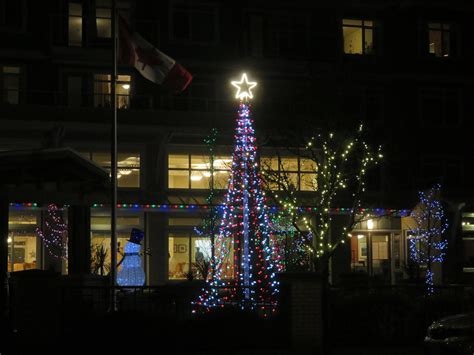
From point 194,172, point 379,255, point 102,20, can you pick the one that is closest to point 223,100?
point 194,172

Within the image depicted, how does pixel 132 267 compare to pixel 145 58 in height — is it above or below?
below

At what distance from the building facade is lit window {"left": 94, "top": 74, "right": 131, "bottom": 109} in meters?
0.07

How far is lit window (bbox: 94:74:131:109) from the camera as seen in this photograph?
3281 cm

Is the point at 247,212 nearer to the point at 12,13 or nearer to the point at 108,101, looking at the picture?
the point at 108,101

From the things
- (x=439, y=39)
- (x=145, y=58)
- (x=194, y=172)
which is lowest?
(x=194, y=172)

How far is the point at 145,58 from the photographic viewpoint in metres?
22.0

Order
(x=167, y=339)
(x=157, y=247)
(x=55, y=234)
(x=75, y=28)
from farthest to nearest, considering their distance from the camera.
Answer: (x=75, y=28) → (x=157, y=247) → (x=55, y=234) → (x=167, y=339)

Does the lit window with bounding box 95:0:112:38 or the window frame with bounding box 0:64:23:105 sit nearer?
the window frame with bounding box 0:64:23:105

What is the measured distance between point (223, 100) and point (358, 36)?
325 inches

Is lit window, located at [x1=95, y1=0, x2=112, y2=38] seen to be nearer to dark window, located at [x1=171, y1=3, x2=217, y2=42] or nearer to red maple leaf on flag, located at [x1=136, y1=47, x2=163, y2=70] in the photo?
dark window, located at [x1=171, y1=3, x2=217, y2=42]

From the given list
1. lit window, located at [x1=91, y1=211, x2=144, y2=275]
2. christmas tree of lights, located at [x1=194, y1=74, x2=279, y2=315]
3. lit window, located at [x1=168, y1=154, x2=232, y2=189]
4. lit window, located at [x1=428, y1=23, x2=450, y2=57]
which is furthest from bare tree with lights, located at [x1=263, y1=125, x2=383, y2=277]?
lit window, located at [x1=428, y1=23, x2=450, y2=57]

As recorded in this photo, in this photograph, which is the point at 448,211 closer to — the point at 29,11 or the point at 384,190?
the point at 384,190

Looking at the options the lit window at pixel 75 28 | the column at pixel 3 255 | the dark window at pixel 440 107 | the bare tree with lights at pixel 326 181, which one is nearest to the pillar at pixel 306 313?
the column at pixel 3 255

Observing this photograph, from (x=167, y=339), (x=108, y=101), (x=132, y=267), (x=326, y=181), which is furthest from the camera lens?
(x=108, y=101)
